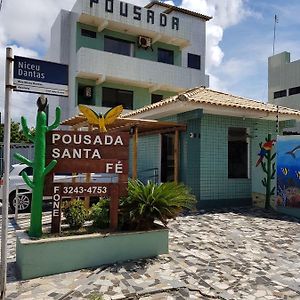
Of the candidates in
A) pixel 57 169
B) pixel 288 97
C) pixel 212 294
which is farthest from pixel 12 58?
pixel 288 97

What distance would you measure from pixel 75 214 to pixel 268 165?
758 cm

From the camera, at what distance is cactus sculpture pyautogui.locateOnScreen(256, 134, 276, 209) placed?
11110 millimetres

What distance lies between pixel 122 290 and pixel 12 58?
3.44m

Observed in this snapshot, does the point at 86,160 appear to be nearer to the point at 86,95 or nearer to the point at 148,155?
the point at 148,155

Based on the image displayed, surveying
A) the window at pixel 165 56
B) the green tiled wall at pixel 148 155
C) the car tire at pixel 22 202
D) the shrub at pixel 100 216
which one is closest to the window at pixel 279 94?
the window at pixel 165 56

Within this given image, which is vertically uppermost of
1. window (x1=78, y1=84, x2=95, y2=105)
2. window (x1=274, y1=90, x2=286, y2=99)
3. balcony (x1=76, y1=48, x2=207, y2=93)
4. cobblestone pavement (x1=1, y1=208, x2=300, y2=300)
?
window (x1=274, y1=90, x2=286, y2=99)

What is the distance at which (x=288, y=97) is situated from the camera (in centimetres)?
3134

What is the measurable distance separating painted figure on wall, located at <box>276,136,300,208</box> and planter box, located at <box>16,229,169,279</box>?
18.2 ft

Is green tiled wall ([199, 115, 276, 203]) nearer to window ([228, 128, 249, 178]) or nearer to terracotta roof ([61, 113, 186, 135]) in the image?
window ([228, 128, 249, 178])

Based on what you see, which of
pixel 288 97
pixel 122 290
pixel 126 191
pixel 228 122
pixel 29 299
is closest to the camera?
pixel 29 299

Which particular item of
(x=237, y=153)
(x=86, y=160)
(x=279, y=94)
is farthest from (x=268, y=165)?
(x=279, y=94)

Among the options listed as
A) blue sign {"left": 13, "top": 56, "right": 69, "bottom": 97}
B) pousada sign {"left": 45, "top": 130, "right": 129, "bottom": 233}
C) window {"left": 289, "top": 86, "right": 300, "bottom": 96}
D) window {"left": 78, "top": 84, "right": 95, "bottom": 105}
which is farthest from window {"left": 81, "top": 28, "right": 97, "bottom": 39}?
window {"left": 289, "top": 86, "right": 300, "bottom": 96}

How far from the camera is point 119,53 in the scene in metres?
20.9

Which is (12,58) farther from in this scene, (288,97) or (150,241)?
(288,97)
